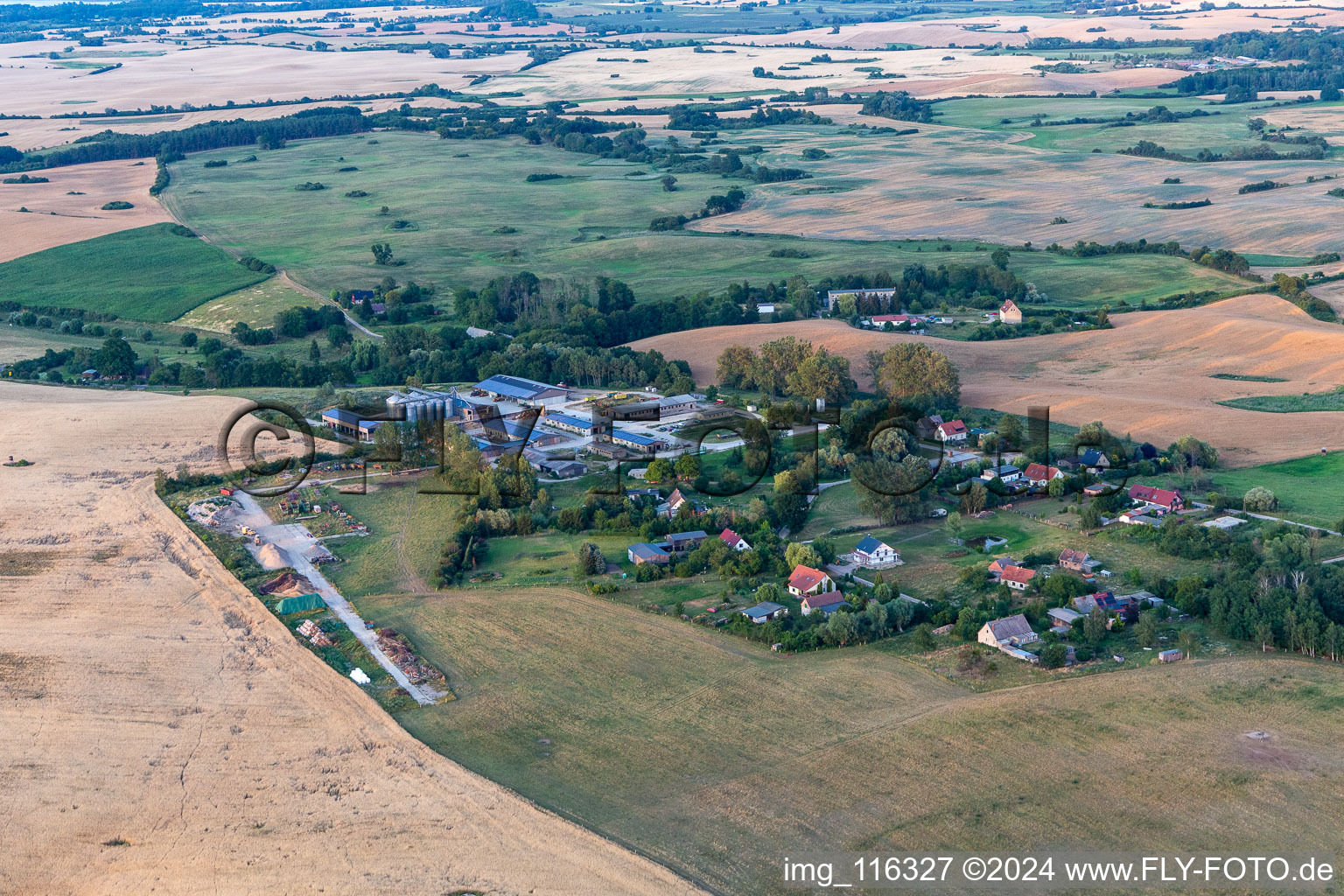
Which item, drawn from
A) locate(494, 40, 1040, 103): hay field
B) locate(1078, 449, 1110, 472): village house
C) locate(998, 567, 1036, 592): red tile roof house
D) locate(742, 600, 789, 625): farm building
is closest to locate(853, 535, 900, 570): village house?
locate(998, 567, 1036, 592): red tile roof house

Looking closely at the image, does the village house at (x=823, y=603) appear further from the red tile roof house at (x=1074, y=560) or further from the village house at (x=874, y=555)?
the red tile roof house at (x=1074, y=560)

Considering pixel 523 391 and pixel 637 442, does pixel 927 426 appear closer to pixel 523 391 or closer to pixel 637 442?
pixel 637 442

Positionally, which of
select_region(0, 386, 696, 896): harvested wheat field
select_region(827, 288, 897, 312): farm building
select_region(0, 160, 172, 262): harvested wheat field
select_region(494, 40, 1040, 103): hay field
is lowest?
select_region(0, 386, 696, 896): harvested wheat field

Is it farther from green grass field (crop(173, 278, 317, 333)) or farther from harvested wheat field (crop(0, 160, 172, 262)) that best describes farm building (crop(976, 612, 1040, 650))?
harvested wheat field (crop(0, 160, 172, 262))

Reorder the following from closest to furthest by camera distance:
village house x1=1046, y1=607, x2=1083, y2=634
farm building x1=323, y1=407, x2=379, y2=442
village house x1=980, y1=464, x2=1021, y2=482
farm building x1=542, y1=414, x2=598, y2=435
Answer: village house x1=1046, y1=607, x2=1083, y2=634
village house x1=980, y1=464, x2=1021, y2=482
farm building x1=323, y1=407, x2=379, y2=442
farm building x1=542, y1=414, x2=598, y2=435

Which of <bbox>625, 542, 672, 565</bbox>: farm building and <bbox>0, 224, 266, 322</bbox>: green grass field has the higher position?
<bbox>0, 224, 266, 322</bbox>: green grass field

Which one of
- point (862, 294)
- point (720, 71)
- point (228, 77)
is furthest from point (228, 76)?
point (862, 294)
